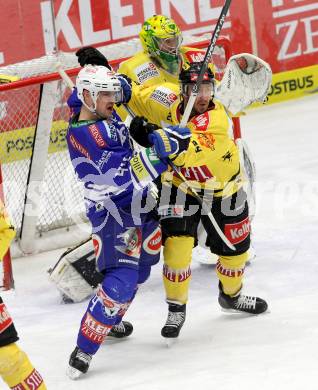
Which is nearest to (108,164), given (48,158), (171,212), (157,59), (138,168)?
(138,168)

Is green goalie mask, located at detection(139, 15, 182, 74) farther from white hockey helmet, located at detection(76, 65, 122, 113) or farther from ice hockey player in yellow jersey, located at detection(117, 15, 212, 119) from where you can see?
white hockey helmet, located at detection(76, 65, 122, 113)

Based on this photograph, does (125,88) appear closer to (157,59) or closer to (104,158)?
(104,158)

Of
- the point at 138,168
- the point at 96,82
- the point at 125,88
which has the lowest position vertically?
the point at 138,168

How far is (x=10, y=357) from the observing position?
4.53 meters

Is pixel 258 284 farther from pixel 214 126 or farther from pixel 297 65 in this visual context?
pixel 297 65

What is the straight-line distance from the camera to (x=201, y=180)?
5707 millimetres

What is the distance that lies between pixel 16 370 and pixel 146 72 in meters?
2.31

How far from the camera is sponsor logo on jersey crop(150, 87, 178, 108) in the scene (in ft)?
19.6

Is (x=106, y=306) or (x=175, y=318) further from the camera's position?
(x=175, y=318)

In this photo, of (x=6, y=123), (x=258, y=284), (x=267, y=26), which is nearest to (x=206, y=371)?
(x=258, y=284)

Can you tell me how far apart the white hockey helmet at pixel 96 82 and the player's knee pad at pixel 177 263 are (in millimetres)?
761

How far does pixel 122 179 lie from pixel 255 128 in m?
4.50

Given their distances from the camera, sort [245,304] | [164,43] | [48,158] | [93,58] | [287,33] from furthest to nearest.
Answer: [287,33] → [48,158] → [164,43] → [93,58] → [245,304]

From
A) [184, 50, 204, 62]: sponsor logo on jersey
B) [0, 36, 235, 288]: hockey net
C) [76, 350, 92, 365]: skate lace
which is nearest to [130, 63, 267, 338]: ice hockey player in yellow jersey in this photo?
[76, 350, 92, 365]: skate lace
